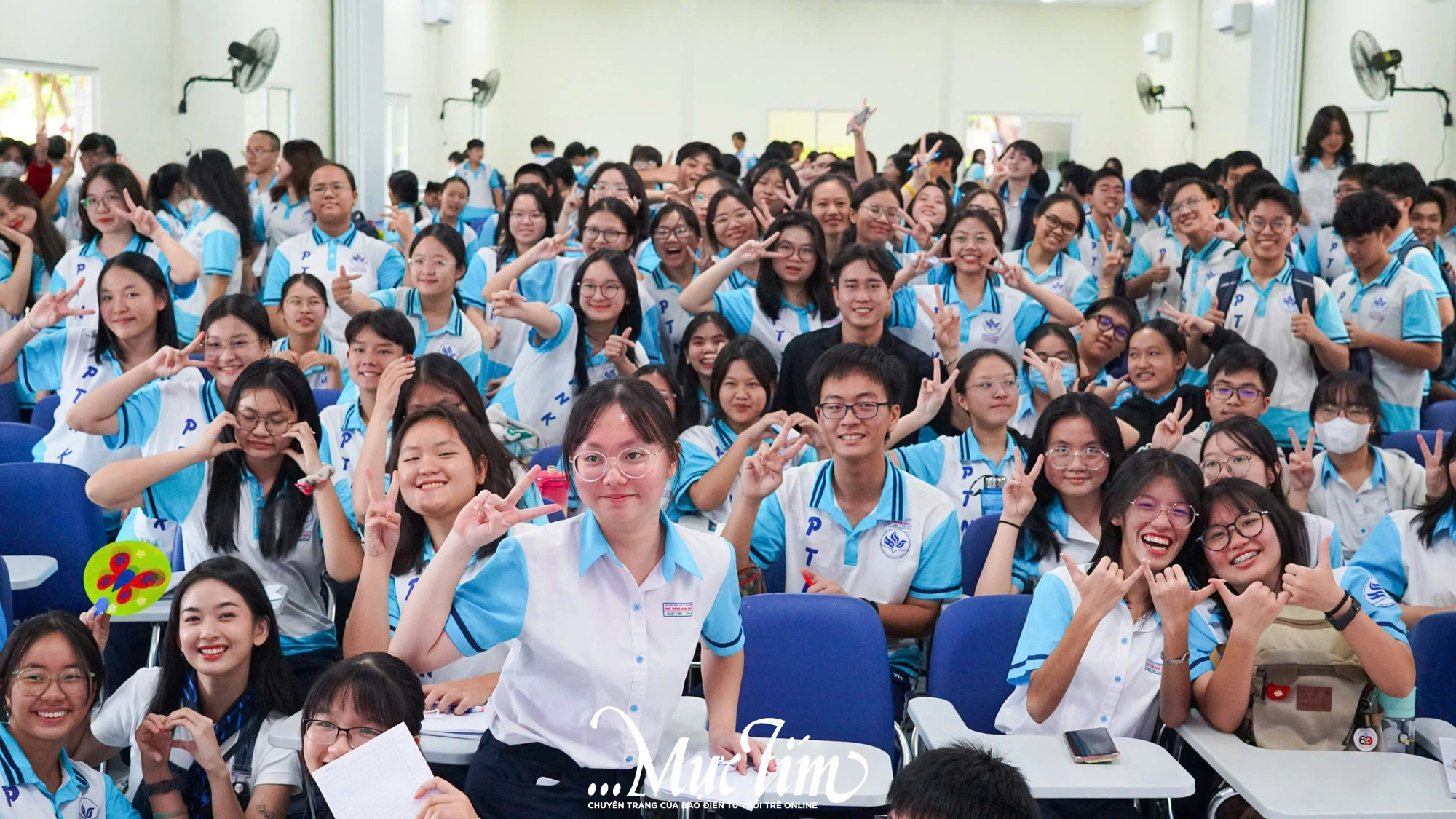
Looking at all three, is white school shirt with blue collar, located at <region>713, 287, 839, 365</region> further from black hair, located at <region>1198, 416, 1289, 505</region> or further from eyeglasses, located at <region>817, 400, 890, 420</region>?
black hair, located at <region>1198, 416, 1289, 505</region>

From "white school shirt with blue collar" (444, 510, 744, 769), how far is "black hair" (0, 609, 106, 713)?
0.89 metres

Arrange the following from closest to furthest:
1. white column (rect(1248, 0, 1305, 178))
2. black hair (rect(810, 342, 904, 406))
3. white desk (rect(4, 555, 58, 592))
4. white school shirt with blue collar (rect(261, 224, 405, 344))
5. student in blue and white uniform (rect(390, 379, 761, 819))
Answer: student in blue and white uniform (rect(390, 379, 761, 819)), white desk (rect(4, 555, 58, 592)), black hair (rect(810, 342, 904, 406)), white school shirt with blue collar (rect(261, 224, 405, 344)), white column (rect(1248, 0, 1305, 178))

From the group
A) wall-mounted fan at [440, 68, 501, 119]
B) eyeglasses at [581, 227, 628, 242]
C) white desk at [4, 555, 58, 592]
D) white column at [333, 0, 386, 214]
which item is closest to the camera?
white desk at [4, 555, 58, 592]

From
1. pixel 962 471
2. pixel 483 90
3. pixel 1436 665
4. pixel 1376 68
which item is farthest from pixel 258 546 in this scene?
pixel 483 90

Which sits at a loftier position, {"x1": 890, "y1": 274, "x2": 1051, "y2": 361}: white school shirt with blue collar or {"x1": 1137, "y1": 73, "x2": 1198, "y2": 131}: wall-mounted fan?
{"x1": 1137, "y1": 73, "x2": 1198, "y2": 131}: wall-mounted fan

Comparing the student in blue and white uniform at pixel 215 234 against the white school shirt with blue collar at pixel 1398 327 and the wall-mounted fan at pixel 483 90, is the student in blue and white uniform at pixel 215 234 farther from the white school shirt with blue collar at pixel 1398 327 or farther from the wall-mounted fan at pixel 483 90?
the wall-mounted fan at pixel 483 90

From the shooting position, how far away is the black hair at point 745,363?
3.75 m

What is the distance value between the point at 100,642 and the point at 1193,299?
4.44m

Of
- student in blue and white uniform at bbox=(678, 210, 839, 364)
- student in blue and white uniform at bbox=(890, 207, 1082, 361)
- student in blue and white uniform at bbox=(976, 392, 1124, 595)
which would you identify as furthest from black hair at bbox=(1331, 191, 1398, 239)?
student in blue and white uniform at bbox=(976, 392, 1124, 595)

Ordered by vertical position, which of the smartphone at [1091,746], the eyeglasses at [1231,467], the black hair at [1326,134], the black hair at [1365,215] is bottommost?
the smartphone at [1091,746]

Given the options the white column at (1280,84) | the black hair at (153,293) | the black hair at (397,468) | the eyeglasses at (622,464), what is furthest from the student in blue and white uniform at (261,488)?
the white column at (1280,84)

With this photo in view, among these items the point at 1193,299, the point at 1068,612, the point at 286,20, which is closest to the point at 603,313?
the point at 1068,612

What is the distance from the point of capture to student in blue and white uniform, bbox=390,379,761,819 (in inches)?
80.0

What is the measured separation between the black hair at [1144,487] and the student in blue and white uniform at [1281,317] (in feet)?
7.23
